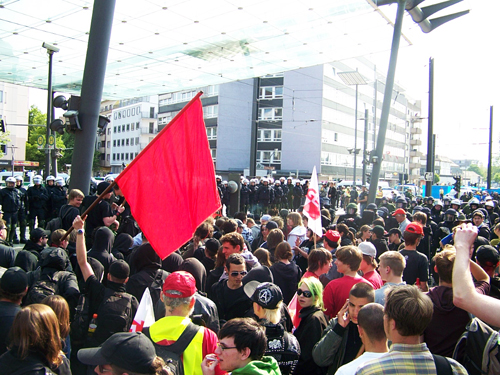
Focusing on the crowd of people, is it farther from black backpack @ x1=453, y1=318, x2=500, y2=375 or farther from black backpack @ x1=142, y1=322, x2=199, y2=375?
black backpack @ x1=453, y1=318, x2=500, y2=375

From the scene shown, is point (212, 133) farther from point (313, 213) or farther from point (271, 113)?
point (313, 213)

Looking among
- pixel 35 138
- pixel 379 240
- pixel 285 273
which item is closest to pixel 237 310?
pixel 285 273

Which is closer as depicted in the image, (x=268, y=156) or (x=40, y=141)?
(x=40, y=141)

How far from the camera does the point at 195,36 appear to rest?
13609 millimetres

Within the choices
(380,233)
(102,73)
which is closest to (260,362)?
(380,233)

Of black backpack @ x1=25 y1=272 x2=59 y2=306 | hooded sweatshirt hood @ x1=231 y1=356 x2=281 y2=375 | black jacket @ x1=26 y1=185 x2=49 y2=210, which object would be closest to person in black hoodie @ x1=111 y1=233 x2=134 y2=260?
black backpack @ x1=25 y1=272 x2=59 y2=306

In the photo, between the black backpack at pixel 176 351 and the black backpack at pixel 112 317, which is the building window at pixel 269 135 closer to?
the black backpack at pixel 112 317

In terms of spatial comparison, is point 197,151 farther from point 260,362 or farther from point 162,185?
point 260,362

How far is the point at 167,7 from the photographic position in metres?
11.1

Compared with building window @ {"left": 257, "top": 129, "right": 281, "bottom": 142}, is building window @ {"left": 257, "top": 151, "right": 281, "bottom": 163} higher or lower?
lower

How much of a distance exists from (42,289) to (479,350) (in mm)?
3524

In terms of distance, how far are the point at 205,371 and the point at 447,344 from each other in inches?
83.9

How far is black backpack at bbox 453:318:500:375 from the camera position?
276 cm

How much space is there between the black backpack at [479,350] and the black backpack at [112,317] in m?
2.65
